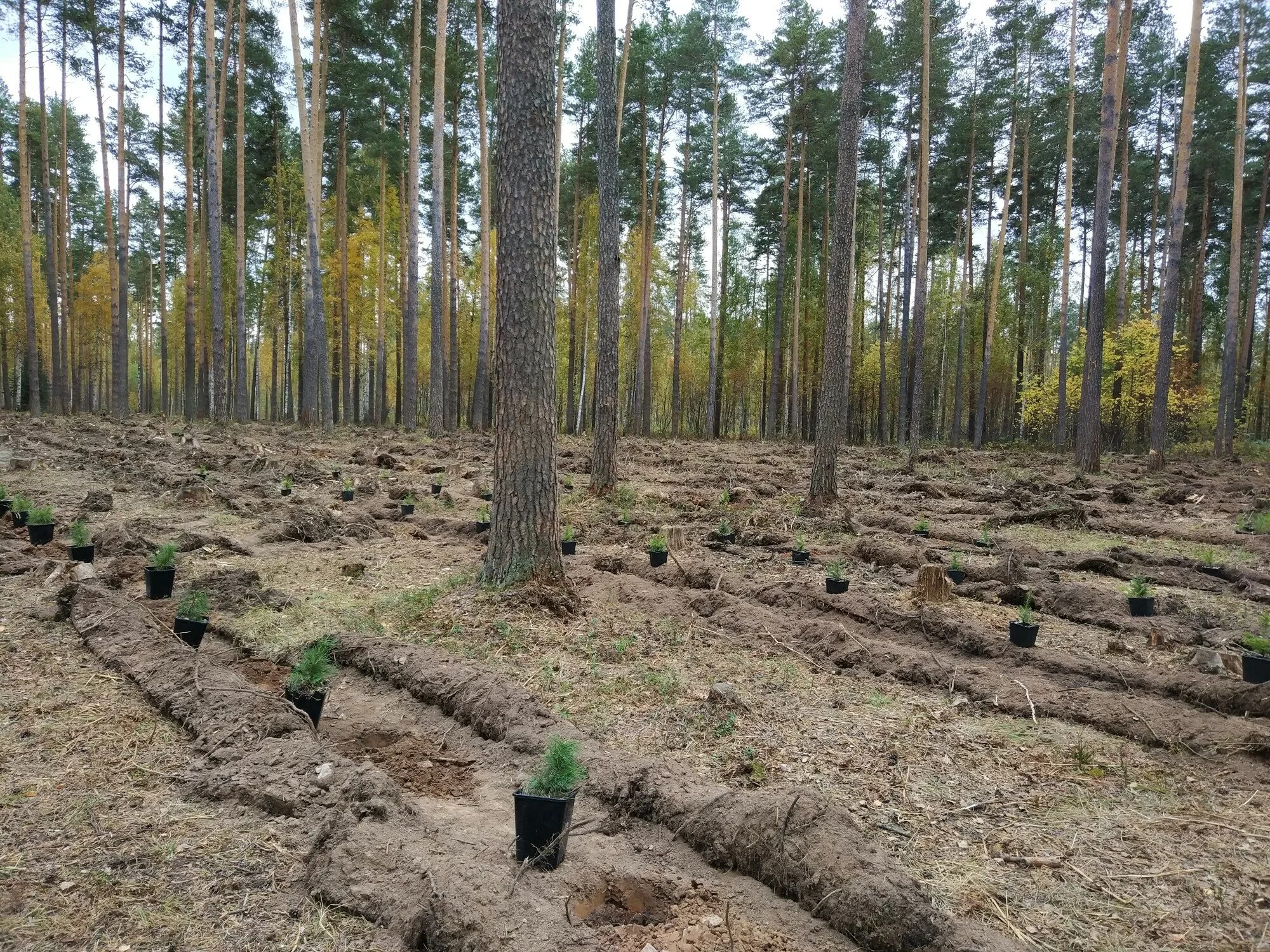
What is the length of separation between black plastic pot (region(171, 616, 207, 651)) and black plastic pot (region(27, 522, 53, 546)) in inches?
135

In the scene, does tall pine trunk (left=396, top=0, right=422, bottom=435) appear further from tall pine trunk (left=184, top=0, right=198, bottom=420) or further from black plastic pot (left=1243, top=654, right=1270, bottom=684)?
black plastic pot (left=1243, top=654, right=1270, bottom=684)

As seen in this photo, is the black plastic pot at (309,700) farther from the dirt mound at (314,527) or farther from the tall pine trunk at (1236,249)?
the tall pine trunk at (1236,249)

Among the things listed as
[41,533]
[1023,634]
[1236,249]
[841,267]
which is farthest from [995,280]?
[41,533]

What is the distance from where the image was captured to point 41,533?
22.4ft

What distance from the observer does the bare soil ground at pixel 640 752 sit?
2.29m

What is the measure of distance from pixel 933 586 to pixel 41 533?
8219 millimetres

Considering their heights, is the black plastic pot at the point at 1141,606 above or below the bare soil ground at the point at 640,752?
above

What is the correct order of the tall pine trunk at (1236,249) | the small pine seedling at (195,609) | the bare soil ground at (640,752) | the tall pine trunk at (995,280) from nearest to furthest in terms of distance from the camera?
the bare soil ground at (640,752) < the small pine seedling at (195,609) < the tall pine trunk at (1236,249) < the tall pine trunk at (995,280)

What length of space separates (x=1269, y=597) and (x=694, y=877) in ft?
21.2

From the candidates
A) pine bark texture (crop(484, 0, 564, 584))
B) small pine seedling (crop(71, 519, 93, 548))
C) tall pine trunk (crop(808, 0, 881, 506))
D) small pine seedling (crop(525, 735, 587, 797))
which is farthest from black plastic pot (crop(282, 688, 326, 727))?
tall pine trunk (crop(808, 0, 881, 506))

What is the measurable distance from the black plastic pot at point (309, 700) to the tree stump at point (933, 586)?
4.64 meters

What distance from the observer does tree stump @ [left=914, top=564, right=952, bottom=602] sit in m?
5.99

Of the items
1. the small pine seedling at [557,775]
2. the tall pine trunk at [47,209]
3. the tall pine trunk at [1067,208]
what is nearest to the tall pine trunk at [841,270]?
the small pine seedling at [557,775]

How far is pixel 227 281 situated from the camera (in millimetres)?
31266
